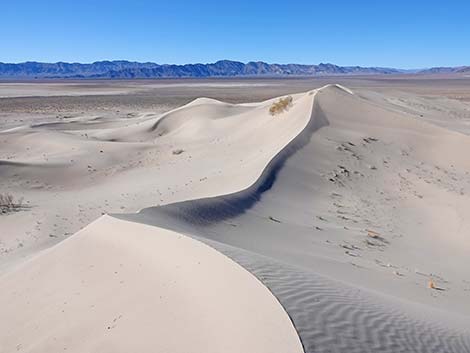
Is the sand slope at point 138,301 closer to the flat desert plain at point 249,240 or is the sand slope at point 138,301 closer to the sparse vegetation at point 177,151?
the flat desert plain at point 249,240

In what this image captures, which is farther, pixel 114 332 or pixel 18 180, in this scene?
pixel 18 180

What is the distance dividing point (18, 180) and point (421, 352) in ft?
47.5

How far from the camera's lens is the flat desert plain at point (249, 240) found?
5.23 meters

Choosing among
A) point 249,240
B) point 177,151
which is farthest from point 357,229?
point 177,151

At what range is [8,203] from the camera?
13586 millimetres

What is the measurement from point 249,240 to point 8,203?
25.8 feet

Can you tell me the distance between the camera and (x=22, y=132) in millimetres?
25281

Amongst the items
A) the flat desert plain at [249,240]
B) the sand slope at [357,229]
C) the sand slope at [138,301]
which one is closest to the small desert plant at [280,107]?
the flat desert plain at [249,240]

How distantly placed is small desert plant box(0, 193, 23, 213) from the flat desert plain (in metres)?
0.06

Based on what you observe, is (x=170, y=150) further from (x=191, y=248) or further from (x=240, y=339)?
(x=240, y=339)

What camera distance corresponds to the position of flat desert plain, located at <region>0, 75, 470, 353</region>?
5234mm

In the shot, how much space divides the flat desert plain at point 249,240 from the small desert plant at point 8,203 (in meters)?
0.06

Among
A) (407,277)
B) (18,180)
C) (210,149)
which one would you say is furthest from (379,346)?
(210,149)

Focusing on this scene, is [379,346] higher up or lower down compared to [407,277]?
higher up
